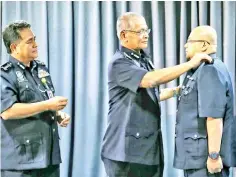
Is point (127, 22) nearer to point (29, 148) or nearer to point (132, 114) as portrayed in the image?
point (132, 114)

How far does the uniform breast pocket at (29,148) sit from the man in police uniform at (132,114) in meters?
0.34

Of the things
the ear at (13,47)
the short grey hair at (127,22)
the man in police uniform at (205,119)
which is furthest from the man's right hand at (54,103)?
the man in police uniform at (205,119)

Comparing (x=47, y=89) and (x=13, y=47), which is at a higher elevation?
(x=13, y=47)

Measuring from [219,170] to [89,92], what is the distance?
3.72 ft

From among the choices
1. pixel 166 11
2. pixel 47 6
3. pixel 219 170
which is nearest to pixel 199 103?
pixel 219 170

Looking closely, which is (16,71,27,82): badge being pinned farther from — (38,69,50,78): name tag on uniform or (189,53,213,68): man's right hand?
(189,53,213,68): man's right hand

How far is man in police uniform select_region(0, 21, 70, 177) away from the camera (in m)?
1.88

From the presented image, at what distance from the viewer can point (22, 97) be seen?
1.94m

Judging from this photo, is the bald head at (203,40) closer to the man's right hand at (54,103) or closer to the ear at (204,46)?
the ear at (204,46)

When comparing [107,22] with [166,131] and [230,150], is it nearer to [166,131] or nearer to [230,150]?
[166,131]

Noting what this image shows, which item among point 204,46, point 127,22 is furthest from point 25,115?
point 204,46

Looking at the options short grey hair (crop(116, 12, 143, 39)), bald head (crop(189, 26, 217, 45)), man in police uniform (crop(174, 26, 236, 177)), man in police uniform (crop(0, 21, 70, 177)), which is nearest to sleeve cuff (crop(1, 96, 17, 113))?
man in police uniform (crop(0, 21, 70, 177))

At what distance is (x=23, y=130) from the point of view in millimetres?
1939

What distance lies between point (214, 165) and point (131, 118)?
0.44m
